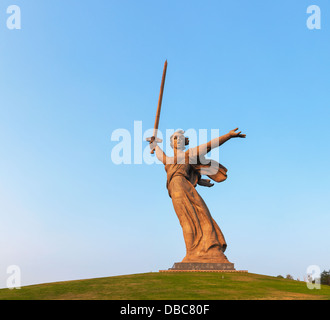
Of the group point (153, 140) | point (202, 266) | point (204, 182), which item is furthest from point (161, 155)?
point (202, 266)

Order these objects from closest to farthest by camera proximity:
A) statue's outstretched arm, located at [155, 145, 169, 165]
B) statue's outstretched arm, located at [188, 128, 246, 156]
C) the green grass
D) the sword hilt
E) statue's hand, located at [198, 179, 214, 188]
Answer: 1. the green grass
2. statue's outstretched arm, located at [188, 128, 246, 156]
3. statue's outstretched arm, located at [155, 145, 169, 165]
4. statue's hand, located at [198, 179, 214, 188]
5. the sword hilt

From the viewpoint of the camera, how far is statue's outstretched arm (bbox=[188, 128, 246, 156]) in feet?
59.6

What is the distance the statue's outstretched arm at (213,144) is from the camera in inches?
715

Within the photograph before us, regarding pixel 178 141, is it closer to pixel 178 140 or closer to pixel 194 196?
pixel 178 140

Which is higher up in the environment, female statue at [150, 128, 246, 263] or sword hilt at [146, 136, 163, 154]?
sword hilt at [146, 136, 163, 154]

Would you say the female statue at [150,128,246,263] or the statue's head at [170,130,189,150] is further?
the statue's head at [170,130,189,150]

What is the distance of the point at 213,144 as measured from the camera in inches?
729

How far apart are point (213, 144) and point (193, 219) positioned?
367 cm

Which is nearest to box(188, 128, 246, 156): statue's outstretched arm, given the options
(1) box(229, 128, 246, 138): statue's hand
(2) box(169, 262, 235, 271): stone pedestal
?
(1) box(229, 128, 246, 138): statue's hand

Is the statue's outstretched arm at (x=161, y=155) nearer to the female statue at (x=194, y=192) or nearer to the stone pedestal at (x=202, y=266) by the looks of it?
the female statue at (x=194, y=192)

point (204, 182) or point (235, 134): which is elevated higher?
point (235, 134)

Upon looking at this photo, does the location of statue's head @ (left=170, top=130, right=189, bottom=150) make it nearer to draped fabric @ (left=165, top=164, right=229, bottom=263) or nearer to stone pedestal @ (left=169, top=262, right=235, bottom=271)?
draped fabric @ (left=165, top=164, right=229, bottom=263)
